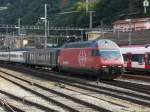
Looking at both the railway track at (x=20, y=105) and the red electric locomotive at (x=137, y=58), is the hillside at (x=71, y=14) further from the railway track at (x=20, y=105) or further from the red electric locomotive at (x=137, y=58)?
the railway track at (x=20, y=105)

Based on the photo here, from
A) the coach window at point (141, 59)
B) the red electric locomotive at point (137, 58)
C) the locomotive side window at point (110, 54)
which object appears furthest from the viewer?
the coach window at point (141, 59)

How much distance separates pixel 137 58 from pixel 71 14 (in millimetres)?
115437

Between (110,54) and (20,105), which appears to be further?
(110,54)

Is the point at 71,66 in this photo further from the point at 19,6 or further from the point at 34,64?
the point at 19,6

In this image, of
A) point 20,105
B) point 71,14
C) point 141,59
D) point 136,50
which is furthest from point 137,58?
point 71,14

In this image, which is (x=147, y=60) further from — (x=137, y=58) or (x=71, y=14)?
(x=71, y=14)

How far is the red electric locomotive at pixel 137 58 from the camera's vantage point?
41.6m

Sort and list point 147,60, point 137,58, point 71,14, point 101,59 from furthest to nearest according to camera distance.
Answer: point 71,14
point 137,58
point 147,60
point 101,59

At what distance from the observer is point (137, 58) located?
43.8 m

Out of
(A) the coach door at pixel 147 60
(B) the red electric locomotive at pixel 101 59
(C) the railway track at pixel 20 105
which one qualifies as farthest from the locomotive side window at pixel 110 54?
(C) the railway track at pixel 20 105

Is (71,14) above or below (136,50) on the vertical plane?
above

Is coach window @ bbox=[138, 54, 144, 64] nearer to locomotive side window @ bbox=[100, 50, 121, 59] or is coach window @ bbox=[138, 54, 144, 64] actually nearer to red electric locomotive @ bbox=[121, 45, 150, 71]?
red electric locomotive @ bbox=[121, 45, 150, 71]

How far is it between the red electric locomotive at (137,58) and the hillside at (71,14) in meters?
75.5

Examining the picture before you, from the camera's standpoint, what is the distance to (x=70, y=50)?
41625 mm
